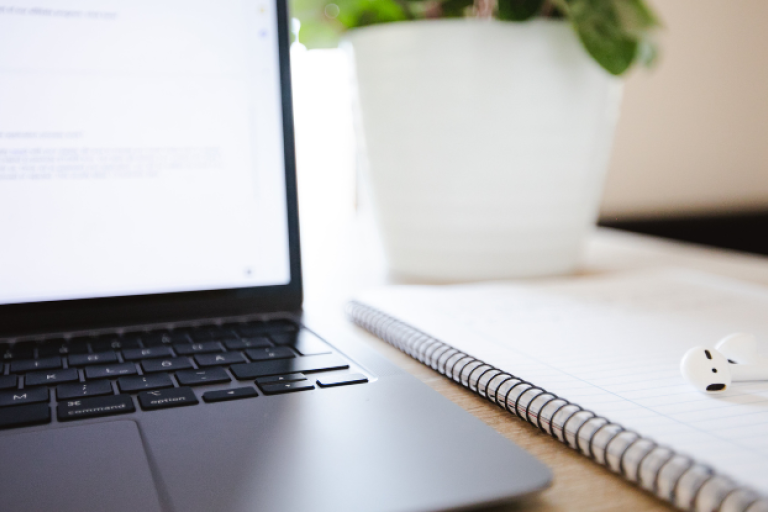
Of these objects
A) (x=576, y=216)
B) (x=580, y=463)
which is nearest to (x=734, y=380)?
(x=580, y=463)

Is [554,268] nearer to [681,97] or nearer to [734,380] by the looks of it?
[734,380]

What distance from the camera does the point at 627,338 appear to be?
0.40 metres

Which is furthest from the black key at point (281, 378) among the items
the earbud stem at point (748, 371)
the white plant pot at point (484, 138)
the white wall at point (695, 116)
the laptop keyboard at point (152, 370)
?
the white wall at point (695, 116)

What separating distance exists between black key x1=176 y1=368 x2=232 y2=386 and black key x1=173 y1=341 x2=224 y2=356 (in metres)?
0.03

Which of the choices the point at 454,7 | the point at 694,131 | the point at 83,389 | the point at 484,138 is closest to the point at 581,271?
the point at 484,138

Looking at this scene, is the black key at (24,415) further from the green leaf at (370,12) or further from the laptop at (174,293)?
the green leaf at (370,12)

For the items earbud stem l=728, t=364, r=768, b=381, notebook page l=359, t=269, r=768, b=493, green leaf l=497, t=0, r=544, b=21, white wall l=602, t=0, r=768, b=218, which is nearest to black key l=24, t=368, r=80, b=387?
notebook page l=359, t=269, r=768, b=493

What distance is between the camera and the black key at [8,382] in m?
0.31

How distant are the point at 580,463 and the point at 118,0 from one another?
16.4 inches

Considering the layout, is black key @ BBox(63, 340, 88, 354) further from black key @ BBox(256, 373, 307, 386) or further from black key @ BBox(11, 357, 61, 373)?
black key @ BBox(256, 373, 307, 386)

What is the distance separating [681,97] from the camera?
144 cm

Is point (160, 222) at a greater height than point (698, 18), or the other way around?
point (698, 18)

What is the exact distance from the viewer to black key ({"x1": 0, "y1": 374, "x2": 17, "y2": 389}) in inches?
12.2

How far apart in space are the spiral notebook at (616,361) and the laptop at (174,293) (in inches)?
1.6
